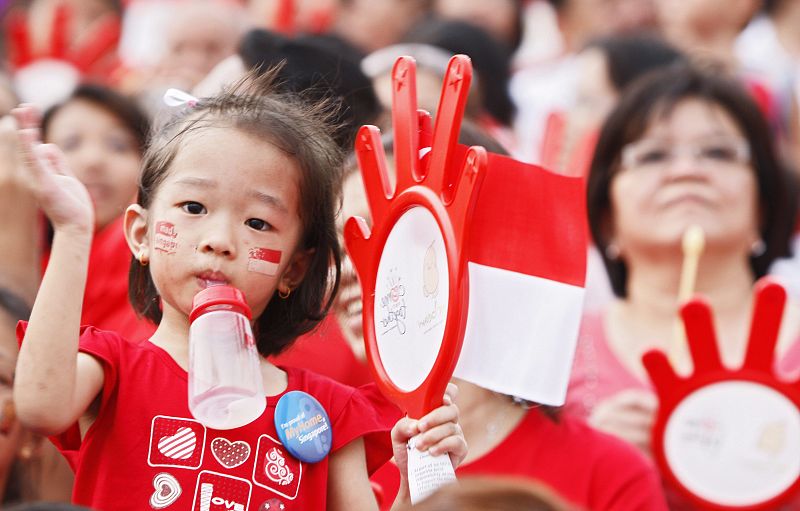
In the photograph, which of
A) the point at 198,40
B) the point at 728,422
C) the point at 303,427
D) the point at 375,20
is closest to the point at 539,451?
the point at 728,422

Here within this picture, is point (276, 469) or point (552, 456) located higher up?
point (276, 469)

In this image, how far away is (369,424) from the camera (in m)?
2.21

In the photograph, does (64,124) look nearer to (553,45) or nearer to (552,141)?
(552,141)

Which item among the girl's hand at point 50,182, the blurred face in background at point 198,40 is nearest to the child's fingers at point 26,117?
the girl's hand at point 50,182

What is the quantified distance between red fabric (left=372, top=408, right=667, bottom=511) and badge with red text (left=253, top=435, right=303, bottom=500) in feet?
1.90

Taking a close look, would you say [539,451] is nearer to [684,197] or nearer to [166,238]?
[166,238]

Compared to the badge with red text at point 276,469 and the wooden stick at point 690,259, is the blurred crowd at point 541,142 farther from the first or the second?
the badge with red text at point 276,469

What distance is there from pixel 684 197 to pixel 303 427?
1.79 metres

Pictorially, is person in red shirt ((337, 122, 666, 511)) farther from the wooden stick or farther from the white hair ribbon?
the wooden stick

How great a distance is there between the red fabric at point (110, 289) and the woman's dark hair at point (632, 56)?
196cm

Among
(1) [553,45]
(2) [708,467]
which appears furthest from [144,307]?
(1) [553,45]

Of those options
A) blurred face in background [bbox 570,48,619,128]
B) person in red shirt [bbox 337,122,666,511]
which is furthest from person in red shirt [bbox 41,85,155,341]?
blurred face in background [bbox 570,48,619,128]

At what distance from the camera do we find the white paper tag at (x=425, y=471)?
1.97m

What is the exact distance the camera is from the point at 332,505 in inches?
86.4
